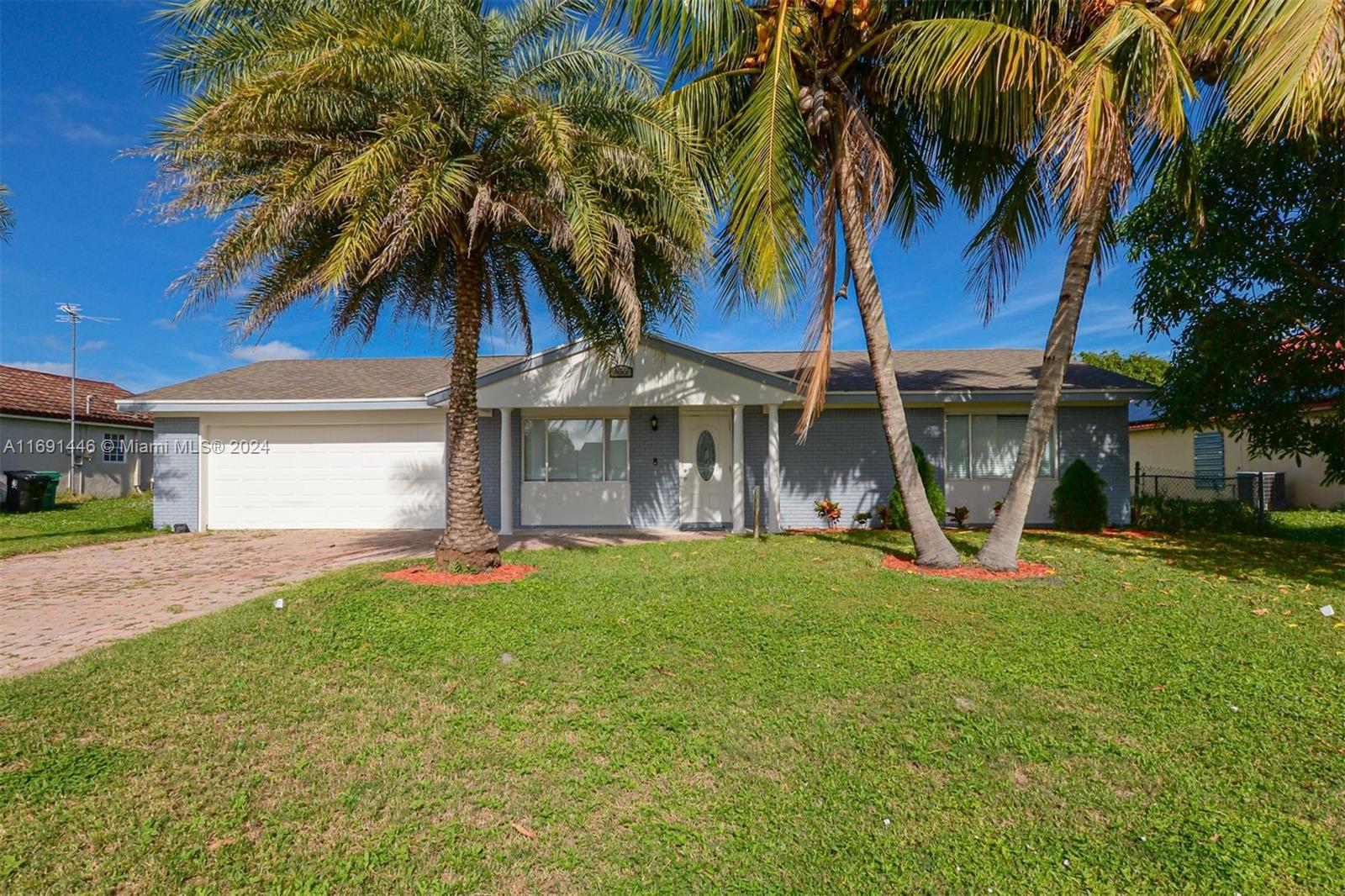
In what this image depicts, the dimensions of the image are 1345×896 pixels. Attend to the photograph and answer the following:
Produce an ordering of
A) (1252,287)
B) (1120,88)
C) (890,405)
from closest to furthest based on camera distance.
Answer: (1120,88)
(890,405)
(1252,287)

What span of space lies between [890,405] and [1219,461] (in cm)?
1659

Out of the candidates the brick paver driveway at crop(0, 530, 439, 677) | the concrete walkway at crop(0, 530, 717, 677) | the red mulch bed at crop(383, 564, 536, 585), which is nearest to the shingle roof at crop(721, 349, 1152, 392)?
the concrete walkway at crop(0, 530, 717, 677)

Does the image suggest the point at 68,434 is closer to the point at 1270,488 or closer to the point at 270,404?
the point at 270,404

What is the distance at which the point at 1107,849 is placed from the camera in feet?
8.77

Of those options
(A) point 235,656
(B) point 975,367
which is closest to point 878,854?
(A) point 235,656

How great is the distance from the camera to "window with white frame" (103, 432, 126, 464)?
20.1 meters

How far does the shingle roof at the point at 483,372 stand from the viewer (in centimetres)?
1243

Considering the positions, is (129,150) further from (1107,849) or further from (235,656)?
(1107,849)

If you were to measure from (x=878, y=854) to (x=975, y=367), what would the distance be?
531 inches

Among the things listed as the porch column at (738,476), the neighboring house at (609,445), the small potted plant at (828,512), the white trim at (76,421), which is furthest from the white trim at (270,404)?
the white trim at (76,421)

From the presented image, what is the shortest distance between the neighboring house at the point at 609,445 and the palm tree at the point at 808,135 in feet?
11.4

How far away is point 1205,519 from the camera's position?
468 inches

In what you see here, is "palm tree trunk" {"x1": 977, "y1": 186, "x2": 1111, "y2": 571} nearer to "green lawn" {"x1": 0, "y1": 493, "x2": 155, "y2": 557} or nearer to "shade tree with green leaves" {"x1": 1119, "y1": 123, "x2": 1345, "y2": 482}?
"shade tree with green leaves" {"x1": 1119, "y1": 123, "x2": 1345, "y2": 482}

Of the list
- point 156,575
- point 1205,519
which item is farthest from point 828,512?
point 156,575
